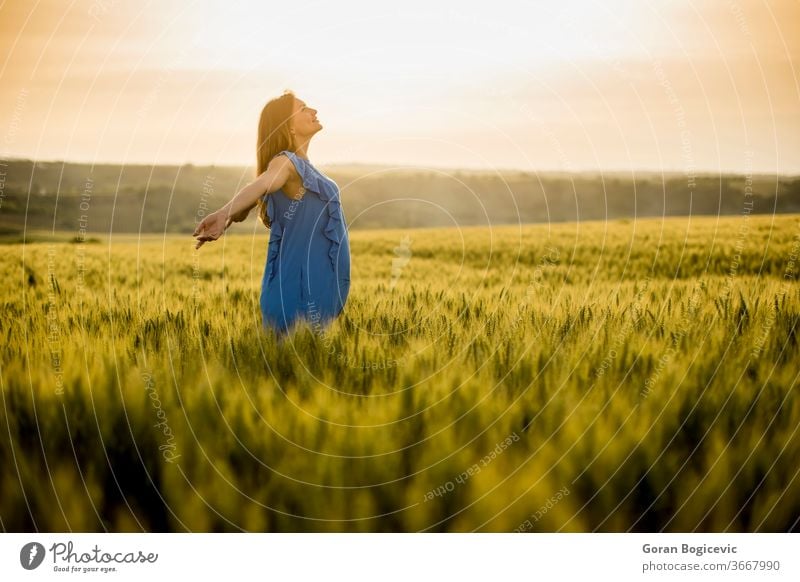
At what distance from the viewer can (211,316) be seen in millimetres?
3906

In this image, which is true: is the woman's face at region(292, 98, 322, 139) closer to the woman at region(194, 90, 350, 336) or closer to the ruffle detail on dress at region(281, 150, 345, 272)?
the woman at region(194, 90, 350, 336)

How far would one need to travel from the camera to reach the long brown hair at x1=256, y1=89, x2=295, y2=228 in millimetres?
3701

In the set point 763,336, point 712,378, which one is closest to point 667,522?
point 712,378

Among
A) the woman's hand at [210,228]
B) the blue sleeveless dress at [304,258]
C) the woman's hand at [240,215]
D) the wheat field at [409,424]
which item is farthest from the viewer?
the blue sleeveless dress at [304,258]

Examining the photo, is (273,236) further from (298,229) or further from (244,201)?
(244,201)

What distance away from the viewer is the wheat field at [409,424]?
2828 mm

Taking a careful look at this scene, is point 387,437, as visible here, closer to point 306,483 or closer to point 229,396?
point 306,483

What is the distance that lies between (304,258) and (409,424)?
1.28 meters

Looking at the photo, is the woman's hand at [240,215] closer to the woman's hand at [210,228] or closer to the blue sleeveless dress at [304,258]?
the woman's hand at [210,228]

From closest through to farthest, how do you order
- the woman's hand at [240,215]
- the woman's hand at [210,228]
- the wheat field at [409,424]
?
the wheat field at [409,424]
the woman's hand at [210,228]
the woman's hand at [240,215]

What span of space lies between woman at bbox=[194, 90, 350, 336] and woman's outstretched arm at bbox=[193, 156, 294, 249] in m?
0.03

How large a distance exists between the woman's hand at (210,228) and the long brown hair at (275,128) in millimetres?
688

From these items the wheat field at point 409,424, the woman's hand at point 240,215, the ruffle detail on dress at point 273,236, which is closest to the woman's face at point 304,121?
the ruffle detail on dress at point 273,236

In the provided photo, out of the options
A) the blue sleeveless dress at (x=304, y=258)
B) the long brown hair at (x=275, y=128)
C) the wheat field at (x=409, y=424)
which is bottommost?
the wheat field at (x=409, y=424)
